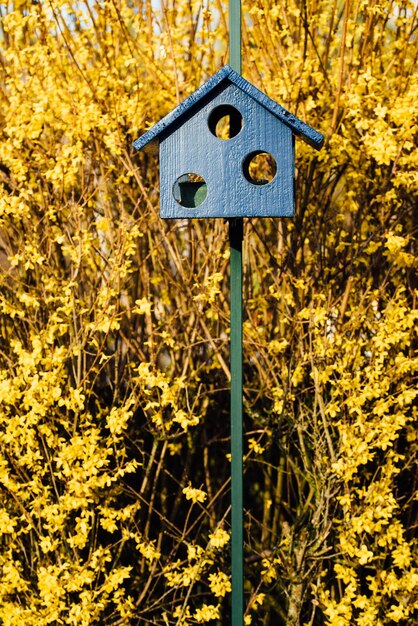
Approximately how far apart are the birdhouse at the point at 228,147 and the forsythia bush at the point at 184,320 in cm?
83

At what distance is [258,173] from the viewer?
151 inches

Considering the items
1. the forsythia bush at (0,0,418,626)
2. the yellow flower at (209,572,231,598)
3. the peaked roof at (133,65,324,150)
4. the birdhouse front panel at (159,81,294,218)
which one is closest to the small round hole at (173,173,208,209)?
the birdhouse front panel at (159,81,294,218)

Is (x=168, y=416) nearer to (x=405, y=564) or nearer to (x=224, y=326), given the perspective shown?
(x=224, y=326)

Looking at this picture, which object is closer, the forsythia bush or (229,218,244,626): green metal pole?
(229,218,244,626): green metal pole

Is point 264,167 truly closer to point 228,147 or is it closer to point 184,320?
point 184,320

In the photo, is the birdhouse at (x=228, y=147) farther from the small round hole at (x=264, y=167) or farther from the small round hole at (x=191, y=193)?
the small round hole at (x=264, y=167)

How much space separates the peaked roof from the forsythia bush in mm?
811

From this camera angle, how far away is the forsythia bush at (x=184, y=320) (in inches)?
135

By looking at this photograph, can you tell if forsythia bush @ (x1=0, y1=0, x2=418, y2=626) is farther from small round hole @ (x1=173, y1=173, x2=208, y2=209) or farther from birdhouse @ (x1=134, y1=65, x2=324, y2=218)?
birdhouse @ (x1=134, y1=65, x2=324, y2=218)

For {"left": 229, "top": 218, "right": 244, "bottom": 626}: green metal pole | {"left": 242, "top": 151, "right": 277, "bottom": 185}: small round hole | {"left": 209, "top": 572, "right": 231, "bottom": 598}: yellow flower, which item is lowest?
{"left": 209, "top": 572, "right": 231, "bottom": 598}: yellow flower

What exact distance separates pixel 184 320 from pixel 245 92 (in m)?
1.55

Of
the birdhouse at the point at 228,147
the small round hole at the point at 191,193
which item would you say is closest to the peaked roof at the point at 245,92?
the birdhouse at the point at 228,147

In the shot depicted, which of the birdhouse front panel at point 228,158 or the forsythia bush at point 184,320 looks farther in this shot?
the forsythia bush at point 184,320

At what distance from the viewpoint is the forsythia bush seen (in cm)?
342
